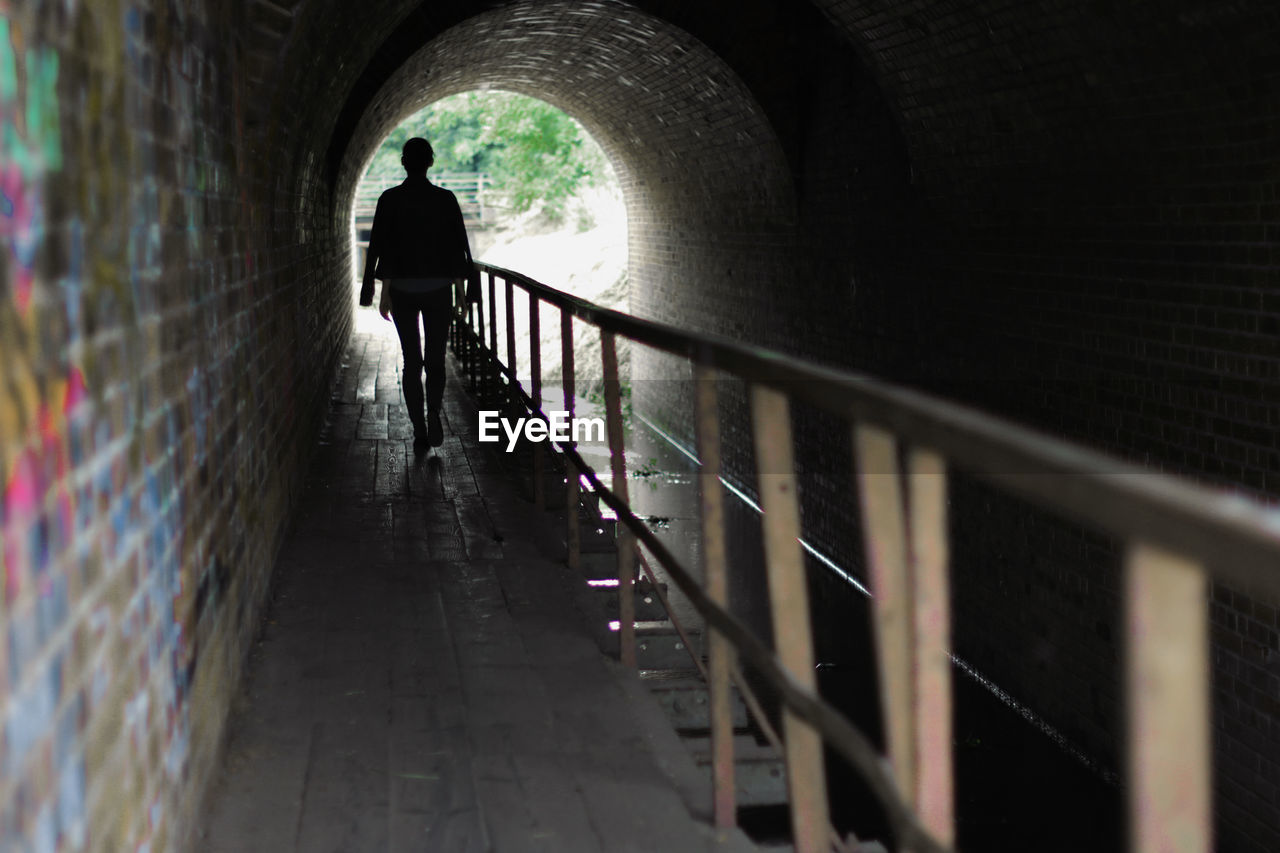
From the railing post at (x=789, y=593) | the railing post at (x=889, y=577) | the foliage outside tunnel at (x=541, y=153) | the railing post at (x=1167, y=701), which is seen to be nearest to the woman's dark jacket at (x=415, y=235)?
the railing post at (x=789, y=593)

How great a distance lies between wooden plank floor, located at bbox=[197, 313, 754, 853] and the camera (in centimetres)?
295

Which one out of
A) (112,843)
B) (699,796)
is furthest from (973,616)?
(112,843)

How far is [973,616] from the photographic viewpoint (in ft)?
24.7

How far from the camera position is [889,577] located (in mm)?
1731

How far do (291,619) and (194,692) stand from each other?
64.4 inches

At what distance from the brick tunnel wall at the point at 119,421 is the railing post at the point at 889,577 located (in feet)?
3.19

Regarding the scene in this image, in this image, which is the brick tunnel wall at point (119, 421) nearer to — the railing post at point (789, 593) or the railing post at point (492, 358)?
the railing post at point (789, 593)

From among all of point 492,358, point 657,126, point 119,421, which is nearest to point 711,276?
point 657,126

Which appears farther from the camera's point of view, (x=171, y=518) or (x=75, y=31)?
(x=171, y=518)

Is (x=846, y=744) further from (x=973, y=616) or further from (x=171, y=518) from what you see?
(x=973, y=616)

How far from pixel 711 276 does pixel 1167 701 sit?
11828 mm

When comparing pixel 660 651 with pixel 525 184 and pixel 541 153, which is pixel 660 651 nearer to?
pixel 541 153

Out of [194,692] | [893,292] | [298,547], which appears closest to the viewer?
[194,692]

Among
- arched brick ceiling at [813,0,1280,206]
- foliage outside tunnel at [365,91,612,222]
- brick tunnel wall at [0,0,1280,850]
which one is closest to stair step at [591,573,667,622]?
brick tunnel wall at [0,0,1280,850]
